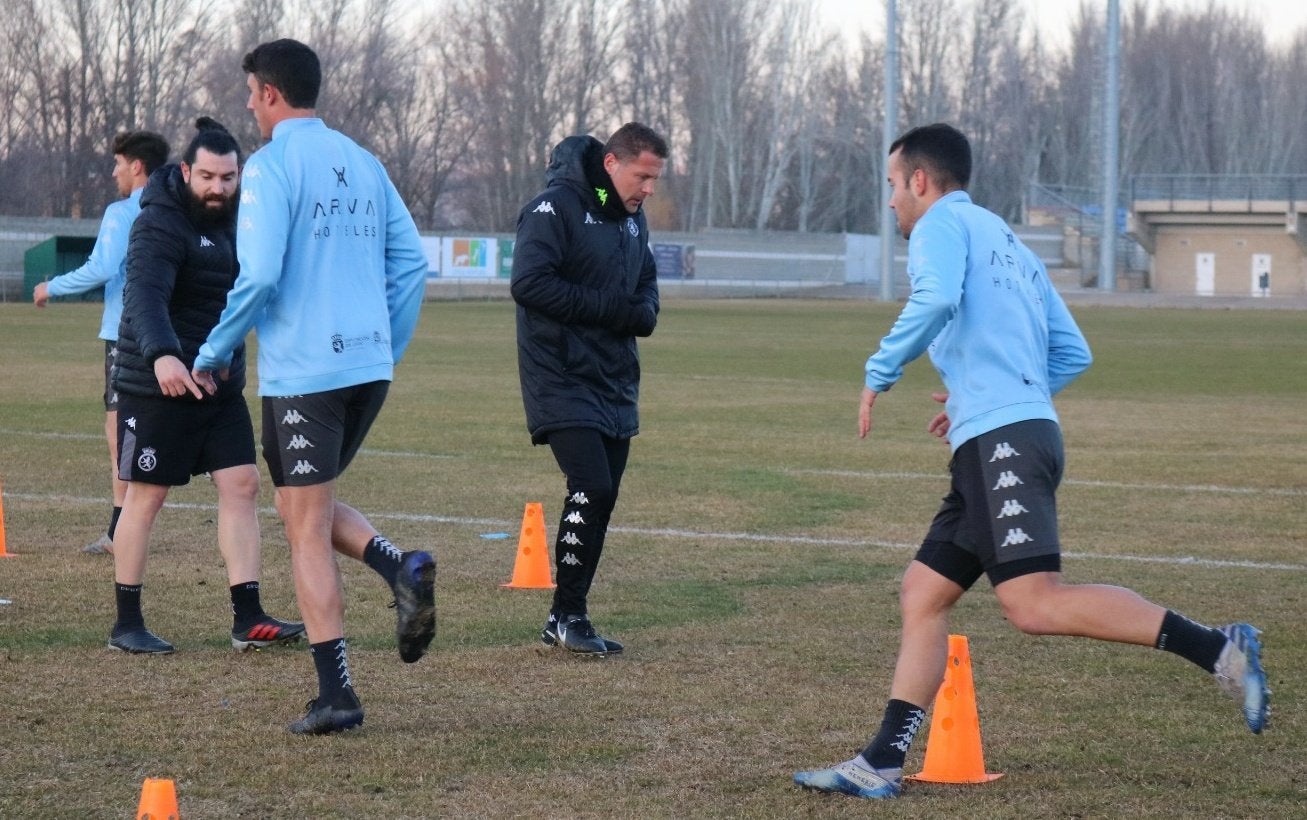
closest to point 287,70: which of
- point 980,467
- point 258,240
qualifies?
point 258,240

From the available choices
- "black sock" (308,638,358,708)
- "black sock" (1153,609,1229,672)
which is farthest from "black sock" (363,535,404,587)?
"black sock" (1153,609,1229,672)

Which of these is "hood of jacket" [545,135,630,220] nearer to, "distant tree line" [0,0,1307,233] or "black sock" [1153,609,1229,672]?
"black sock" [1153,609,1229,672]

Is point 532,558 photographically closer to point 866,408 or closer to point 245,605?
point 245,605

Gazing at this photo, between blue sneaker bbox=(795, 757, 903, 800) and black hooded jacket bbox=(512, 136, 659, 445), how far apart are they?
2.20 m

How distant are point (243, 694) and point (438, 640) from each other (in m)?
1.06

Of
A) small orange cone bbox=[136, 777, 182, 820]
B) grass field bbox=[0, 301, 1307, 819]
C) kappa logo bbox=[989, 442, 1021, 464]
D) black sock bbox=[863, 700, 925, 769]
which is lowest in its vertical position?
grass field bbox=[0, 301, 1307, 819]

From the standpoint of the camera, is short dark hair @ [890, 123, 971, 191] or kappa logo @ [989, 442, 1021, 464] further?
short dark hair @ [890, 123, 971, 191]

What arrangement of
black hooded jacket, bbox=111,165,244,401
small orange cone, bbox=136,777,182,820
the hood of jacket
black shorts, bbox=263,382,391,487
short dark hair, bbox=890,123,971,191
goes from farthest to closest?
1. the hood of jacket
2. black hooded jacket, bbox=111,165,244,401
3. black shorts, bbox=263,382,391,487
4. short dark hair, bbox=890,123,971,191
5. small orange cone, bbox=136,777,182,820

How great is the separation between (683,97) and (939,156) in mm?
86675

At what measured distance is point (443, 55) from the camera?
3255 inches

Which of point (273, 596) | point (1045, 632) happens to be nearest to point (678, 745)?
point (1045, 632)

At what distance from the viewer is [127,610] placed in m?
6.36

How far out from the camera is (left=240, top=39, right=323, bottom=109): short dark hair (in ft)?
17.1

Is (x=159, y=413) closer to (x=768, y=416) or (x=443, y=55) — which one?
(x=768, y=416)
